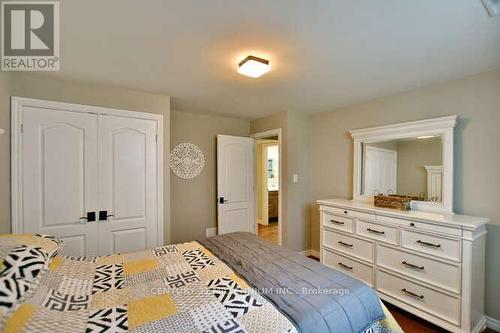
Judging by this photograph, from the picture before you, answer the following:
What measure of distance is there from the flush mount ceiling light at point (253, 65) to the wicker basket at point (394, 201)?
1.99 m

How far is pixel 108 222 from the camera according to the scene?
2.48 metres

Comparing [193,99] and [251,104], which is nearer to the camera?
[193,99]

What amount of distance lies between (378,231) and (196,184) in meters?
2.71

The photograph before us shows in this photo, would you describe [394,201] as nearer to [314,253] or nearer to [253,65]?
[314,253]

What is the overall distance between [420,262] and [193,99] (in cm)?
307

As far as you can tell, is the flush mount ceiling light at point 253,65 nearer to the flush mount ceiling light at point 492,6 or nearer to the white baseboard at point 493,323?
the flush mount ceiling light at point 492,6

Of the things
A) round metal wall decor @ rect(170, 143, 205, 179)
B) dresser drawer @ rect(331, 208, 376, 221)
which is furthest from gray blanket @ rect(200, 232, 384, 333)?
round metal wall decor @ rect(170, 143, 205, 179)

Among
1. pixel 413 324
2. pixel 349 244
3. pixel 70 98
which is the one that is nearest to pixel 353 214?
pixel 349 244

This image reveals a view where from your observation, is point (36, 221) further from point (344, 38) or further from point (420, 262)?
point (420, 262)

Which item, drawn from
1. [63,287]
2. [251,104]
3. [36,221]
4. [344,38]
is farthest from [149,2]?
[36,221]

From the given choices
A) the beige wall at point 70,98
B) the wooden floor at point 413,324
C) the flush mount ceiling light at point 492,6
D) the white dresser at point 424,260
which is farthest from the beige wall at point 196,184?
the flush mount ceiling light at point 492,6

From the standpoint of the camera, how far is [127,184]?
102 inches

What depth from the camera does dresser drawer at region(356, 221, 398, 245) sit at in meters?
2.27

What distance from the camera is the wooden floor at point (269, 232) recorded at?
480 cm
